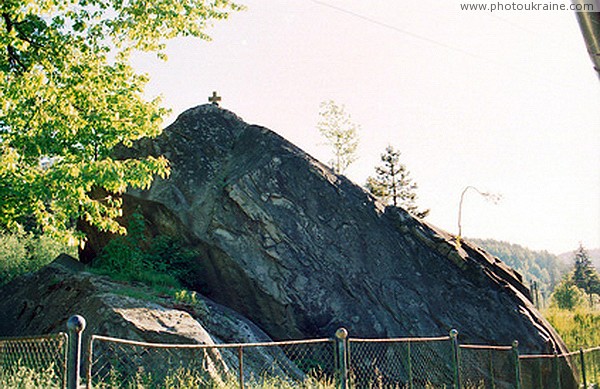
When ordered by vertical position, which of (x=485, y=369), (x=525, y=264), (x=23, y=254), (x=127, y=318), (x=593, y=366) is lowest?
(x=593, y=366)

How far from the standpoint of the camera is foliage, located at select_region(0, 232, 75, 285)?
14.6 m

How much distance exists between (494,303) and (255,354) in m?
6.02

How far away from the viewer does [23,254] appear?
15719 millimetres

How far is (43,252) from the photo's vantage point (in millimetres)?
16516

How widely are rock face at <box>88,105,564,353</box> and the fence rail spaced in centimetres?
51

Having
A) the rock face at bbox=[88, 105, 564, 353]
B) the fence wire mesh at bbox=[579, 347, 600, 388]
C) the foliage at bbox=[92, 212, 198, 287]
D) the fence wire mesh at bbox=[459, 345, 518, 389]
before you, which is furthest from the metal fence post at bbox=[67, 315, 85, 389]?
the fence wire mesh at bbox=[579, 347, 600, 388]

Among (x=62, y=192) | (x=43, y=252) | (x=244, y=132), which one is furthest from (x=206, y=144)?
(x=43, y=252)

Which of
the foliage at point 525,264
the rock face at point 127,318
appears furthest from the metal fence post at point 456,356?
the foliage at point 525,264

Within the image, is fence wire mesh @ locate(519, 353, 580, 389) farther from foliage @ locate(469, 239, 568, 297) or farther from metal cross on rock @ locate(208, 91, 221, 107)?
foliage @ locate(469, 239, 568, 297)

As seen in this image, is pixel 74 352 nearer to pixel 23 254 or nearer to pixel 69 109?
pixel 69 109

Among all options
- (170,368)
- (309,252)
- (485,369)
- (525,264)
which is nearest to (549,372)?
(485,369)

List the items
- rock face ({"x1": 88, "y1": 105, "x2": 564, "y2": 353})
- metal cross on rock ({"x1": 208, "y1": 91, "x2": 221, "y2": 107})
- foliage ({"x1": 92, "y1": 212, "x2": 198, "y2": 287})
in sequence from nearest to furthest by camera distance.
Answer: foliage ({"x1": 92, "y1": 212, "x2": 198, "y2": 287}) → rock face ({"x1": 88, "y1": 105, "x2": 564, "y2": 353}) → metal cross on rock ({"x1": 208, "y1": 91, "x2": 221, "y2": 107})

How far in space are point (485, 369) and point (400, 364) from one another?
188 cm

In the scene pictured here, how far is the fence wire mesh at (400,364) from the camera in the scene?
10438 mm
